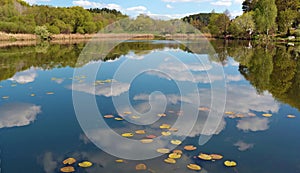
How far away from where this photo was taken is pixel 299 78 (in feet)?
42.0

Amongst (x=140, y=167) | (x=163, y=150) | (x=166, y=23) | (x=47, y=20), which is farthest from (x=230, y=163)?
(x=47, y=20)

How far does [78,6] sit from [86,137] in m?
74.2

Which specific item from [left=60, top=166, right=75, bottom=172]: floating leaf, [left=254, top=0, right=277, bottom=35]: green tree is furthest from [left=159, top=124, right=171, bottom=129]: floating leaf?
[left=254, top=0, right=277, bottom=35]: green tree

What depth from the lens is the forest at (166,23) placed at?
1714 inches

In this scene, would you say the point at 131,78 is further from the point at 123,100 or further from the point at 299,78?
the point at 299,78

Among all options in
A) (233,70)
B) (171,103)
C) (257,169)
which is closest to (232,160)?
(257,169)

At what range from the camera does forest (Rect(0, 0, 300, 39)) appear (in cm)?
4353

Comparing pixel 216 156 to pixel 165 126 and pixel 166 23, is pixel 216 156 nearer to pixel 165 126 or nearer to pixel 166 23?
pixel 165 126

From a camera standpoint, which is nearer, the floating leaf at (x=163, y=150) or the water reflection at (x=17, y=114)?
the floating leaf at (x=163, y=150)

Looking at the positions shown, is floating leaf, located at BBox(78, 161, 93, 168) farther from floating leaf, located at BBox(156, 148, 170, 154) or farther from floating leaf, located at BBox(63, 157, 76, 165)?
floating leaf, located at BBox(156, 148, 170, 154)

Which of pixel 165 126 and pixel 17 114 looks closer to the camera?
pixel 165 126

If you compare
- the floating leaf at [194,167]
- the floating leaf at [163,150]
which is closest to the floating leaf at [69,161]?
the floating leaf at [163,150]

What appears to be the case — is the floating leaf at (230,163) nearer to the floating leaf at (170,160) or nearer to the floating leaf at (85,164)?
the floating leaf at (170,160)

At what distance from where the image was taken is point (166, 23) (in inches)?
1566
